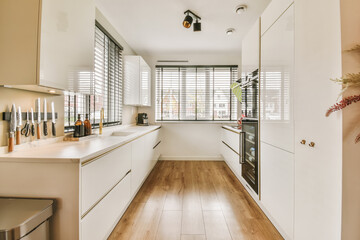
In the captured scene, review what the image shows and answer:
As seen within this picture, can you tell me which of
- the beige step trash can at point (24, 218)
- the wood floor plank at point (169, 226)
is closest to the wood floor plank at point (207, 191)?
the wood floor plank at point (169, 226)

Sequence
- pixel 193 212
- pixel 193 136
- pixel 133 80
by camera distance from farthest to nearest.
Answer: pixel 193 136, pixel 133 80, pixel 193 212

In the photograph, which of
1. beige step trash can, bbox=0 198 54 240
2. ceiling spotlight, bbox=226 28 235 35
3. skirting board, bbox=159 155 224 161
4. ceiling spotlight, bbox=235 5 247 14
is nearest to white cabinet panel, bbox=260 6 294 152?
ceiling spotlight, bbox=235 5 247 14

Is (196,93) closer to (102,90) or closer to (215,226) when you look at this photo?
(102,90)

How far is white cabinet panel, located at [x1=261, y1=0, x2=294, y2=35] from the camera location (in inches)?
53.9

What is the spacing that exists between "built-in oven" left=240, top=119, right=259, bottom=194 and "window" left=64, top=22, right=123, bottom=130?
187 centimetres

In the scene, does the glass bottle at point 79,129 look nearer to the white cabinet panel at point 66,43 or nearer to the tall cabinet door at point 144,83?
the white cabinet panel at point 66,43

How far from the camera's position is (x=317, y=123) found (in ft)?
3.32

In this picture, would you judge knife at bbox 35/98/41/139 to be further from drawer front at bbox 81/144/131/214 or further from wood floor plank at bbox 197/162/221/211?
wood floor plank at bbox 197/162/221/211

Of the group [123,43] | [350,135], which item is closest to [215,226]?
[350,135]

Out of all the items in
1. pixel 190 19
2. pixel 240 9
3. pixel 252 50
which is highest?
pixel 240 9

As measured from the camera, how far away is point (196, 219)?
175 centimetres

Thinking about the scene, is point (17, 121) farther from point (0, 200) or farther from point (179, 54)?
point (179, 54)

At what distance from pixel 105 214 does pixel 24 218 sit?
24.3 inches

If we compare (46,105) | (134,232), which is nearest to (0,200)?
(46,105)
